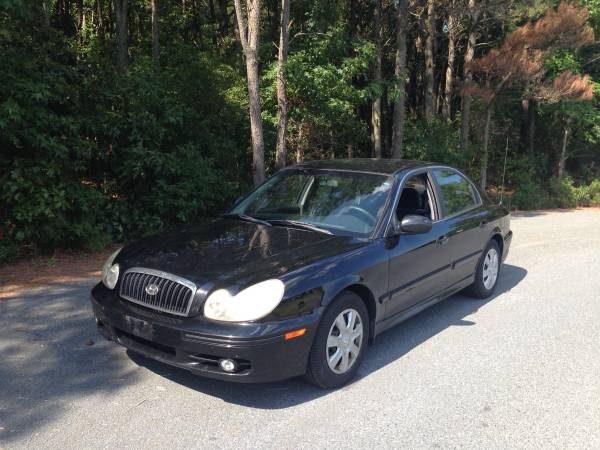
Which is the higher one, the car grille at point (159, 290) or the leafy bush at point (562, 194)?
the car grille at point (159, 290)

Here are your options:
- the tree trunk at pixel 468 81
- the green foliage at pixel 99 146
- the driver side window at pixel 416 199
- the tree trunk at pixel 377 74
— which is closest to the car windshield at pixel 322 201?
the driver side window at pixel 416 199

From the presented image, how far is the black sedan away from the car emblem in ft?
0.04

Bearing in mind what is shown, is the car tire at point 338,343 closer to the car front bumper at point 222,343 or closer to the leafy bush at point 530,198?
the car front bumper at point 222,343

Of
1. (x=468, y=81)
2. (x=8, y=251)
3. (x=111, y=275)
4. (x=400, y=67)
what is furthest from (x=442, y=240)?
(x=468, y=81)

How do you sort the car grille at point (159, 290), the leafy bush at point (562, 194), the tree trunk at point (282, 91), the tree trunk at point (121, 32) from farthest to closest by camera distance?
the leafy bush at point (562, 194), the tree trunk at point (121, 32), the tree trunk at point (282, 91), the car grille at point (159, 290)

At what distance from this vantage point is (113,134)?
892 centimetres

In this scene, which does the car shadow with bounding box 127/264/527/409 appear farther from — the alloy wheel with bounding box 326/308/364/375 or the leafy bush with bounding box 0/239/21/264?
the leafy bush with bounding box 0/239/21/264

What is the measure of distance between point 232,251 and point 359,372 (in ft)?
4.58

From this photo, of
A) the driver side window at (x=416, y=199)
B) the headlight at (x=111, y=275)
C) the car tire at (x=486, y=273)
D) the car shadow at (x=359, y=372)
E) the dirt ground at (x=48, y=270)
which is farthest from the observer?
the dirt ground at (x=48, y=270)

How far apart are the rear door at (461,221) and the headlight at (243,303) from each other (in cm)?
246

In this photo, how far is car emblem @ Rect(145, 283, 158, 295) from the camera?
370cm

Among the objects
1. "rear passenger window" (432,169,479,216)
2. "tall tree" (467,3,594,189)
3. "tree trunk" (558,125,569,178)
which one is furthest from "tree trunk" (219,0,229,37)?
"rear passenger window" (432,169,479,216)

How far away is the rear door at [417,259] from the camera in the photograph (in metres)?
4.53

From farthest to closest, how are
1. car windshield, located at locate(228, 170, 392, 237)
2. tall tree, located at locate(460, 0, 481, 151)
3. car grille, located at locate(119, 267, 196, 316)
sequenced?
1. tall tree, located at locate(460, 0, 481, 151)
2. car windshield, located at locate(228, 170, 392, 237)
3. car grille, located at locate(119, 267, 196, 316)
